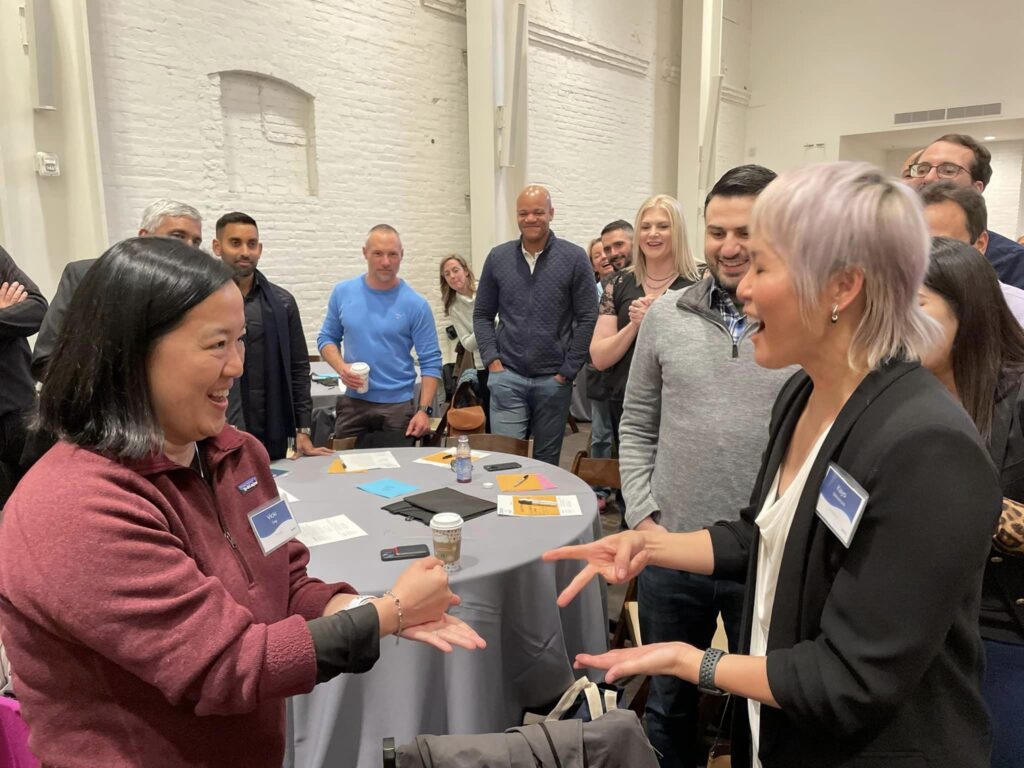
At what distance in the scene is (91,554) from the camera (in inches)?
36.5

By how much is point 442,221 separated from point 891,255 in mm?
6094

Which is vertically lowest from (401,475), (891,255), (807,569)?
(401,475)

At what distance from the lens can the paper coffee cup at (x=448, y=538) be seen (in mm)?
1933

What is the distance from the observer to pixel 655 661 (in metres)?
1.16

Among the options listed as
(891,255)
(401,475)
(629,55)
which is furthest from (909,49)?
(891,255)

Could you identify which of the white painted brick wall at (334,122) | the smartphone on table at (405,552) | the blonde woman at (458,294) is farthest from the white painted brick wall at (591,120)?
the smartphone on table at (405,552)

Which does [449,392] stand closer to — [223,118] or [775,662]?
[223,118]

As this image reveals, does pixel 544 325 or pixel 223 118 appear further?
pixel 223 118

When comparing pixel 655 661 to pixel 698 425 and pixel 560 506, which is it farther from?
pixel 560 506

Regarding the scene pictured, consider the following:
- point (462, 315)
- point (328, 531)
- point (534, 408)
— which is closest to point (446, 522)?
point (328, 531)

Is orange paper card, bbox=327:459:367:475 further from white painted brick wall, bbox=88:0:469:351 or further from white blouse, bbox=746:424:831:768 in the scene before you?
white painted brick wall, bbox=88:0:469:351

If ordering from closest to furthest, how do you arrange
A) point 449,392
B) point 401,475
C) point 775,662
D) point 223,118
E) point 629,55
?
1. point 775,662
2. point 401,475
3. point 223,118
4. point 449,392
5. point 629,55

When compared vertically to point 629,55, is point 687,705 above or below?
below

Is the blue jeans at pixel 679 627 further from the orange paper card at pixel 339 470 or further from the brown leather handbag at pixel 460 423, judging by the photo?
the brown leather handbag at pixel 460 423
